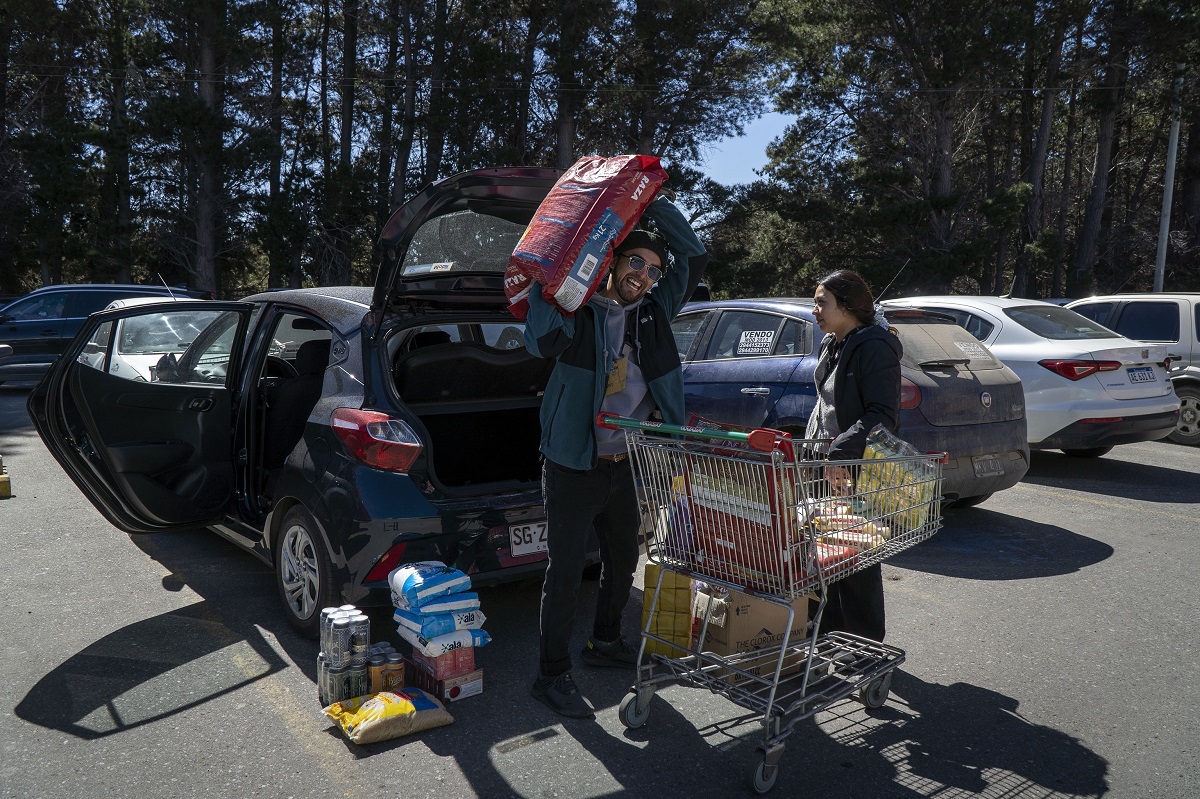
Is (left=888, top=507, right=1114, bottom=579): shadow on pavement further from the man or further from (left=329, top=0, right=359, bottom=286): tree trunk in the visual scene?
(left=329, top=0, right=359, bottom=286): tree trunk

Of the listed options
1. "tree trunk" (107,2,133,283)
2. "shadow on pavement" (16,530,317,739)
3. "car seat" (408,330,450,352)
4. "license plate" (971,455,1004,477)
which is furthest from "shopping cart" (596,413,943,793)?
"tree trunk" (107,2,133,283)

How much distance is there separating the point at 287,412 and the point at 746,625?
9.10 ft

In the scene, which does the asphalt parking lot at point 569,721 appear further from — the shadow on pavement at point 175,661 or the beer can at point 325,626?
the beer can at point 325,626

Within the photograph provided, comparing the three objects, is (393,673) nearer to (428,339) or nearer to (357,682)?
(357,682)

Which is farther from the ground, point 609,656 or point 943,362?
point 943,362

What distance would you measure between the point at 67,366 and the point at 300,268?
23.1 m

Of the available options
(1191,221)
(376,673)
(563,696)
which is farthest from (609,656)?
(1191,221)

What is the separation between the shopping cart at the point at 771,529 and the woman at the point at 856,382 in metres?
0.21

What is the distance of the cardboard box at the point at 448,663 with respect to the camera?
3602 millimetres

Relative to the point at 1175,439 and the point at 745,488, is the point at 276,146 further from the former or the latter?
the point at 745,488

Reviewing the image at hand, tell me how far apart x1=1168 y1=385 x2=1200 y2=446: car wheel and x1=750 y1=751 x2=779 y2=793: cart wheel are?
946cm

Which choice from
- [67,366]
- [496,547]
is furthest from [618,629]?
[67,366]

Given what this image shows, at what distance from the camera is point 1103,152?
84.2 ft

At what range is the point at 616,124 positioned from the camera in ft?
88.7
